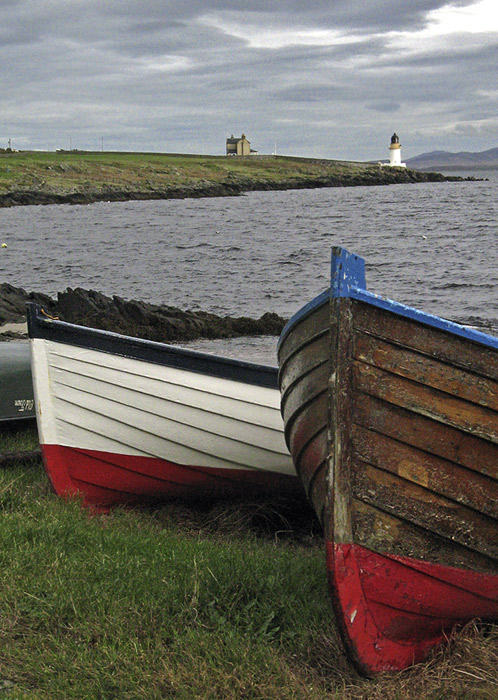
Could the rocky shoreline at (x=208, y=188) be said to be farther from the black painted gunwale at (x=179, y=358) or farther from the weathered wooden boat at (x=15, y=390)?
the black painted gunwale at (x=179, y=358)

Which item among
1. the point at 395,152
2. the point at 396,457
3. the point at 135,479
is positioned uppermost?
the point at 395,152

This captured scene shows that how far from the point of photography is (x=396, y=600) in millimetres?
3926

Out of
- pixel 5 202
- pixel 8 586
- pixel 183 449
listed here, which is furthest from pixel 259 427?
pixel 5 202

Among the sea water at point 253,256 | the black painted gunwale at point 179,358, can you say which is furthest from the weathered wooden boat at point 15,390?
the sea water at point 253,256

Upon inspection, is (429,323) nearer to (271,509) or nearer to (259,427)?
(259,427)

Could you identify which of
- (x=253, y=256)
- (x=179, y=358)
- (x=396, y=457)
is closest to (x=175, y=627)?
(x=396, y=457)

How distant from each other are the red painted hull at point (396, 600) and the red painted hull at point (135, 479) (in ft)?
8.02

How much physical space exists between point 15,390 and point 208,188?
92.9 meters

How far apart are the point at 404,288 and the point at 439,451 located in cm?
2231

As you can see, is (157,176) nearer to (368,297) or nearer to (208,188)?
(208,188)

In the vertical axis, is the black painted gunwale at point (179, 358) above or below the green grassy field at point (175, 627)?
above

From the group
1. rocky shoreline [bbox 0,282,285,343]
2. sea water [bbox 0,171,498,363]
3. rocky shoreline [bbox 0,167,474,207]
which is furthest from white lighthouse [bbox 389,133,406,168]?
rocky shoreline [bbox 0,282,285,343]

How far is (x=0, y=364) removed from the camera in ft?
26.0

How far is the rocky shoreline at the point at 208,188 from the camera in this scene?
77375mm
